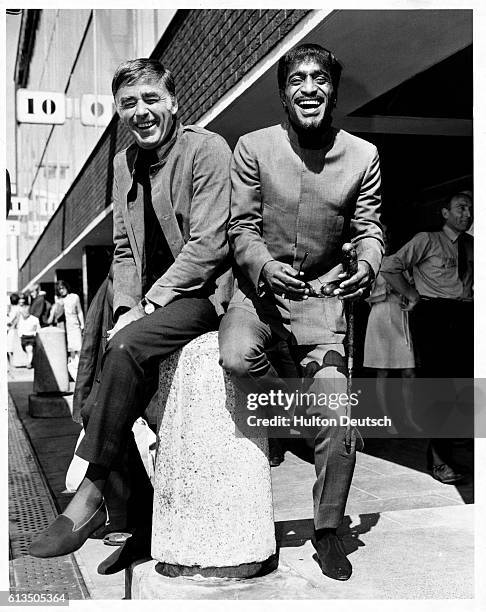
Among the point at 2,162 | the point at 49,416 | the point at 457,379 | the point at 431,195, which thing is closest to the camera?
the point at 2,162

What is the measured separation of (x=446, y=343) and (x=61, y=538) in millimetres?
3035

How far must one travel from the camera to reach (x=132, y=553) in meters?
2.89

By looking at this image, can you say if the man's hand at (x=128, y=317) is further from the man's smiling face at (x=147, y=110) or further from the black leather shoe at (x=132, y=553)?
the black leather shoe at (x=132, y=553)

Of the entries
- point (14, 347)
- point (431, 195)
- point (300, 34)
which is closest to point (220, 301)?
point (300, 34)

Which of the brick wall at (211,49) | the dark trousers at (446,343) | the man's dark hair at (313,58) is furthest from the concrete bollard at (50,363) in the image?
the man's dark hair at (313,58)

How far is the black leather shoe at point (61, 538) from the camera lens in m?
2.41

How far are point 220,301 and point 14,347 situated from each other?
1488 centimetres

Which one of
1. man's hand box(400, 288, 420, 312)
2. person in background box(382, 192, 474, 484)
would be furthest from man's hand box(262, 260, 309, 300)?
man's hand box(400, 288, 420, 312)

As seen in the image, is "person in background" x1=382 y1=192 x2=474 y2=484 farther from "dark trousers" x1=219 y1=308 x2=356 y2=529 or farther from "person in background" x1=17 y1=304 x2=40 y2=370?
"person in background" x1=17 y1=304 x2=40 y2=370

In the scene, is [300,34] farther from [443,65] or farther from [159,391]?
[159,391]

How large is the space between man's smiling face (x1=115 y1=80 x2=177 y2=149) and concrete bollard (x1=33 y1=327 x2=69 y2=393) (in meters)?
6.73

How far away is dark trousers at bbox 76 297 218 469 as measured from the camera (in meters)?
2.44

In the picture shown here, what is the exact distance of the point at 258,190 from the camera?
2771 millimetres

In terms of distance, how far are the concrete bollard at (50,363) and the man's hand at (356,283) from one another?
7.04m
